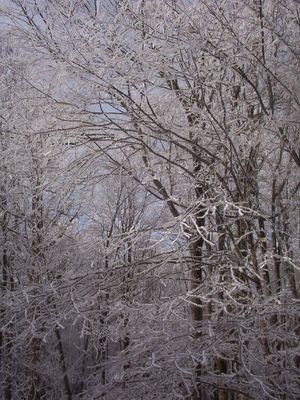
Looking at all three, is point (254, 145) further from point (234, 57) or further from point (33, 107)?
point (33, 107)

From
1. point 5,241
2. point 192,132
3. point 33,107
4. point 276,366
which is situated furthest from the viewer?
point 5,241

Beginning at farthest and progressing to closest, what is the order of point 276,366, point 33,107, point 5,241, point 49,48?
point 5,241 < point 33,107 < point 49,48 < point 276,366

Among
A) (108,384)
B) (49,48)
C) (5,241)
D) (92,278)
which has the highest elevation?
(49,48)

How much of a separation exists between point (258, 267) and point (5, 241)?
8557 mm

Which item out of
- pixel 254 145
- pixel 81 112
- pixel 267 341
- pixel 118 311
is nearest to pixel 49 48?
pixel 81 112

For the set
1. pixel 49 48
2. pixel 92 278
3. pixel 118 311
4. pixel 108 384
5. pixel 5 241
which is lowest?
pixel 108 384

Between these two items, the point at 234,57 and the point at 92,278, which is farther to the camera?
the point at 92,278

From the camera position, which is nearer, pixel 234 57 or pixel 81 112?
pixel 234 57

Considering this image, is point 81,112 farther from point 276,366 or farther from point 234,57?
point 276,366

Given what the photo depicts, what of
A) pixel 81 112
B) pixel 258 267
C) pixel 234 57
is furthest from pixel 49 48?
pixel 258 267

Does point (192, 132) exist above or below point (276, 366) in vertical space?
above

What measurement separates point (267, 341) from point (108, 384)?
1422 millimetres

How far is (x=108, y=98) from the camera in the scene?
489 centimetres

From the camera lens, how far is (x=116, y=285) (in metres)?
4.76
